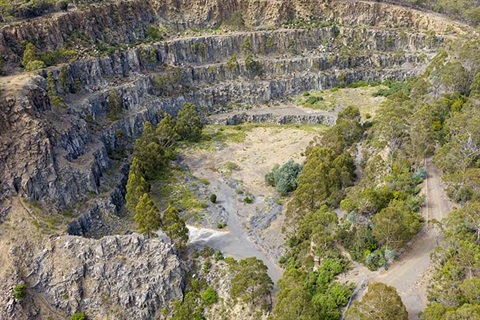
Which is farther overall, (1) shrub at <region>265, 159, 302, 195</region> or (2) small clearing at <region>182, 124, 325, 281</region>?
(1) shrub at <region>265, 159, 302, 195</region>

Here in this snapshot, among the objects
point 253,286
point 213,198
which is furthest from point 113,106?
point 253,286

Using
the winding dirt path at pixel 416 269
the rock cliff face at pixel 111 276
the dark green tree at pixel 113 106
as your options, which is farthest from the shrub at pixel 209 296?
the dark green tree at pixel 113 106

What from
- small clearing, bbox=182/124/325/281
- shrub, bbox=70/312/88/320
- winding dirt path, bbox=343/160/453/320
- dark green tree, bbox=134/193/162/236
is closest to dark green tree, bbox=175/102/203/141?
small clearing, bbox=182/124/325/281

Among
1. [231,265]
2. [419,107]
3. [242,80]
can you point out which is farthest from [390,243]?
[242,80]

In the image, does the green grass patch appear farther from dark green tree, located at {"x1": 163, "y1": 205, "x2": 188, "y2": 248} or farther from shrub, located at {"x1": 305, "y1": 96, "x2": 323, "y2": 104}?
shrub, located at {"x1": 305, "y1": 96, "x2": 323, "y2": 104}

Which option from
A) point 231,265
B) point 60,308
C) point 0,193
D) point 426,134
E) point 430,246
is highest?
point 426,134

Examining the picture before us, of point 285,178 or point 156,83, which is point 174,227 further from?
point 156,83

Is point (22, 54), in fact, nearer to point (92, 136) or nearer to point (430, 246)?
point (92, 136)
